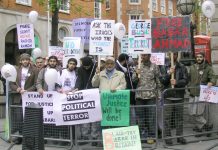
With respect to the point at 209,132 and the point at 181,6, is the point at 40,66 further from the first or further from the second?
the point at 181,6

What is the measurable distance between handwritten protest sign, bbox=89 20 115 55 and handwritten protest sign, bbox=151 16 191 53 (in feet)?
3.11

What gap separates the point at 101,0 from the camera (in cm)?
2184

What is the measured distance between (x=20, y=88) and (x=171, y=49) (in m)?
3.34

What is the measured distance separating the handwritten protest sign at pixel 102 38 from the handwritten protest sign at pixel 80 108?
1.23 m

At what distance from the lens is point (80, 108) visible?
8.60 m

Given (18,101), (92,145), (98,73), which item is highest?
(98,73)

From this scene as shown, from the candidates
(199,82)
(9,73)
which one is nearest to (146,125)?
(199,82)

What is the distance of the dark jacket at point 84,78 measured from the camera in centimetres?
909

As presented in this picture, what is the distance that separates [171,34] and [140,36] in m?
0.74

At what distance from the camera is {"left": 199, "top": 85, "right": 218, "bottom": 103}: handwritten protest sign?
30.8 ft

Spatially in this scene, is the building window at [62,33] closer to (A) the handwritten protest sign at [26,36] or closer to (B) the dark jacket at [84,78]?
(A) the handwritten protest sign at [26,36]

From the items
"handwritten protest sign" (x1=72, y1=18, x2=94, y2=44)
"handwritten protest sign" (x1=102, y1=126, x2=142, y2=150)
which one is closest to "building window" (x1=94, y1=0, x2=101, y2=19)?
"handwritten protest sign" (x1=72, y1=18, x2=94, y2=44)

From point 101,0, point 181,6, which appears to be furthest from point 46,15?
point 181,6

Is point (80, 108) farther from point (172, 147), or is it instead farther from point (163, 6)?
point (163, 6)
